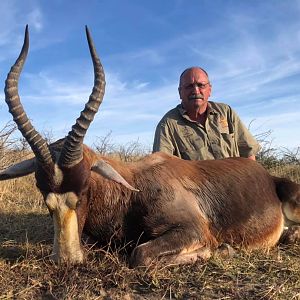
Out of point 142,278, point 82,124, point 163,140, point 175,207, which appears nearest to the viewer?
point 142,278

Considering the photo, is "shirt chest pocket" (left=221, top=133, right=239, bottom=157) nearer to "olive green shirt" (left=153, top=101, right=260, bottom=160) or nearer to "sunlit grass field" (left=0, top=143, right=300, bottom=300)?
"olive green shirt" (left=153, top=101, right=260, bottom=160)

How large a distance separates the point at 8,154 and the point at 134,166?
5.44 m

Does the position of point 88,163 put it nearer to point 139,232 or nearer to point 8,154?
point 139,232

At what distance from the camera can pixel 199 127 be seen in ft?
25.5

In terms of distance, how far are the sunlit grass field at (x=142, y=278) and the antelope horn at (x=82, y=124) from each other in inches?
38.6

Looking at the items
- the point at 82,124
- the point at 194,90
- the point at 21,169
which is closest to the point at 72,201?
the point at 82,124

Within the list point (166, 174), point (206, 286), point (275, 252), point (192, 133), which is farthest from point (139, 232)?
point (192, 133)

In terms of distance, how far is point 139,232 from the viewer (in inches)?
201

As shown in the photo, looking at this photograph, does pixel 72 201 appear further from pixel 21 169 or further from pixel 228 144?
pixel 228 144

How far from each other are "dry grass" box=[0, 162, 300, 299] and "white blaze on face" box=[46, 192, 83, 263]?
0.12 metres

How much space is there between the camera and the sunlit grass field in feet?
12.9

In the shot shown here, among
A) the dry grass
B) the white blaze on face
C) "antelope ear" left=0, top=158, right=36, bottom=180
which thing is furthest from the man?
the white blaze on face

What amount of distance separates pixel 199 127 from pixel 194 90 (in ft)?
1.97

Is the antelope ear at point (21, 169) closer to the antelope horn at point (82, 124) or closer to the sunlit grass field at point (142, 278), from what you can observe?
the antelope horn at point (82, 124)
